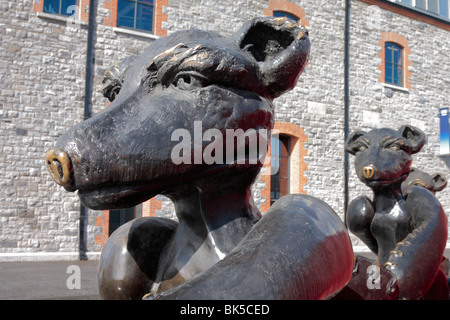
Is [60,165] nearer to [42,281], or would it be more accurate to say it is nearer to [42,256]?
[42,281]

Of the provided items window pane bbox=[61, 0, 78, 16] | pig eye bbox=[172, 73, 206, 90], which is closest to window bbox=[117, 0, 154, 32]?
window pane bbox=[61, 0, 78, 16]

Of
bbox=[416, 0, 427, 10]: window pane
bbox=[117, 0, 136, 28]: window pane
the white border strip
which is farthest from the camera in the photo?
bbox=[416, 0, 427, 10]: window pane

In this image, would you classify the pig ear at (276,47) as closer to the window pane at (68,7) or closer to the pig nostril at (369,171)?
the pig nostril at (369,171)

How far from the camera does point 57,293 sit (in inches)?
213

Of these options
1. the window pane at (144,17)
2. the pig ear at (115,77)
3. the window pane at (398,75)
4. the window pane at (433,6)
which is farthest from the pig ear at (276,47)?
the window pane at (433,6)

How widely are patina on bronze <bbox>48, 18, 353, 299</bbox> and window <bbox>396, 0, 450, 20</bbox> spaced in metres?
14.3

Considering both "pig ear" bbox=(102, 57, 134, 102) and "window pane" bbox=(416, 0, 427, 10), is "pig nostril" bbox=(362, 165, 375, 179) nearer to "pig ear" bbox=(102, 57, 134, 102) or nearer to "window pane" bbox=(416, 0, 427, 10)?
"pig ear" bbox=(102, 57, 134, 102)

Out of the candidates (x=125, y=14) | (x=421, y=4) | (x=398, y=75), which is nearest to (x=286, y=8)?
(x=125, y=14)

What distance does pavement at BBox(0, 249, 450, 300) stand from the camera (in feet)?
17.1

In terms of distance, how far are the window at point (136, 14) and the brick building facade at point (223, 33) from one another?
51 millimetres

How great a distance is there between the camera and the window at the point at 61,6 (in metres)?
9.09

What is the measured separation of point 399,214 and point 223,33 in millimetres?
9417
